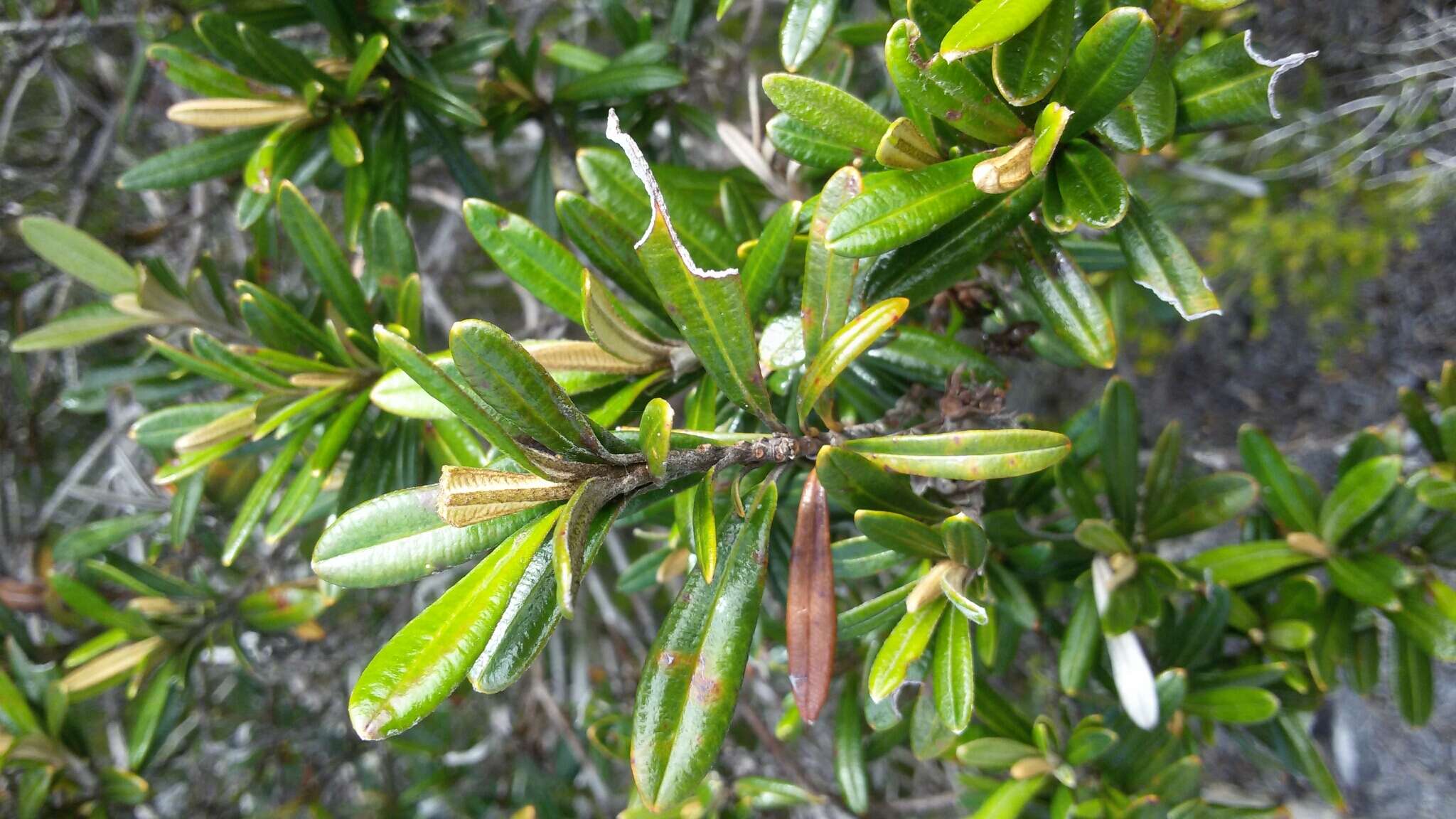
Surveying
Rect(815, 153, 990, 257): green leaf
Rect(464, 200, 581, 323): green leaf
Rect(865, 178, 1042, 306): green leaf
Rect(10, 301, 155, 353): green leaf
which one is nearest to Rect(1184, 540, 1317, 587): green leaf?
Rect(865, 178, 1042, 306): green leaf

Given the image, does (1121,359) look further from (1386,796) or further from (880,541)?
(880,541)

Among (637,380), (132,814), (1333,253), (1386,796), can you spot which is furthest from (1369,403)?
(132,814)

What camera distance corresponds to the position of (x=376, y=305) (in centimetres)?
117

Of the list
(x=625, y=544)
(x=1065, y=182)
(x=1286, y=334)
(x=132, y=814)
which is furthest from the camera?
(x=1286, y=334)

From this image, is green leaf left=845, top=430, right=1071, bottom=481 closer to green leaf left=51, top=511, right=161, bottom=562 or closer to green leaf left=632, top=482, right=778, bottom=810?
green leaf left=632, top=482, right=778, bottom=810

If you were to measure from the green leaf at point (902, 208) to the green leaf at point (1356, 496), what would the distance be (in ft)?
2.51

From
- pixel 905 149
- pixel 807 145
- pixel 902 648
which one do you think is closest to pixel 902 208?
pixel 905 149

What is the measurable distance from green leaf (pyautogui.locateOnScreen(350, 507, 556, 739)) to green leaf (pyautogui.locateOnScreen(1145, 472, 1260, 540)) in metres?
0.88

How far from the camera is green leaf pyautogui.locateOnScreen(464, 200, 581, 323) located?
0.78 meters

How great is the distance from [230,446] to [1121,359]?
121 inches

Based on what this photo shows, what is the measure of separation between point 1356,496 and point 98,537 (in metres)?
2.17

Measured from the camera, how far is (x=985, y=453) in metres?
0.63

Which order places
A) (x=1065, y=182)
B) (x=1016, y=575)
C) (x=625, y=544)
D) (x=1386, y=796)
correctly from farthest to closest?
(x=1386, y=796), (x=625, y=544), (x=1016, y=575), (x=1065, y=182)

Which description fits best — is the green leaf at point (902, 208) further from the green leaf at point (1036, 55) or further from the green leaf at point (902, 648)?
the green leaf at point (902, 648)
